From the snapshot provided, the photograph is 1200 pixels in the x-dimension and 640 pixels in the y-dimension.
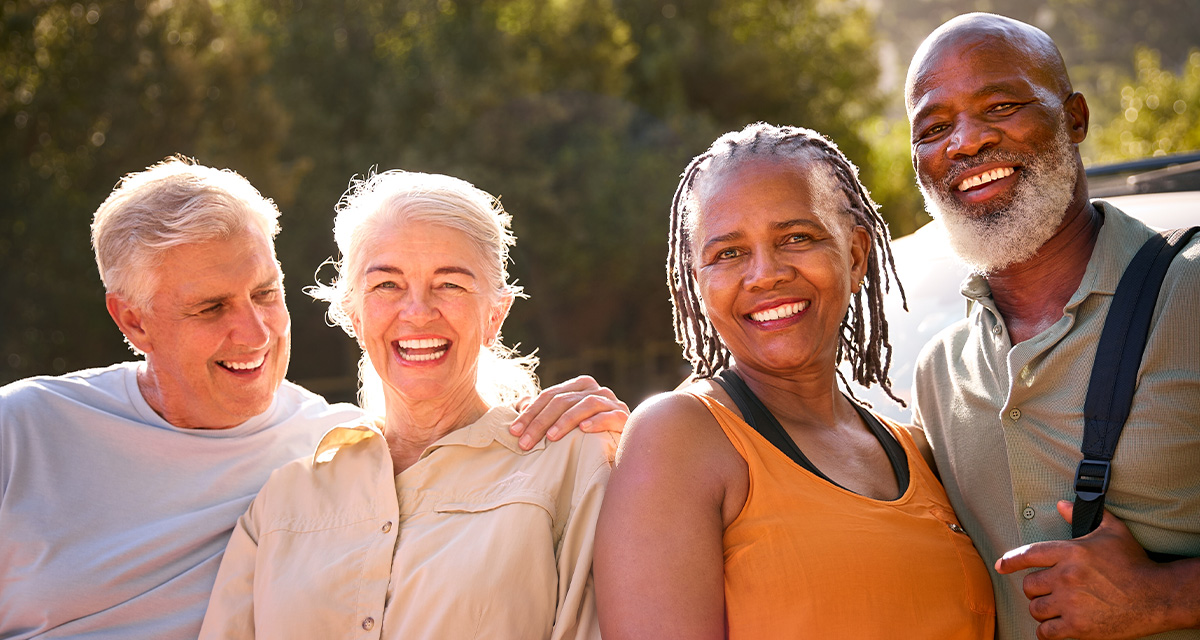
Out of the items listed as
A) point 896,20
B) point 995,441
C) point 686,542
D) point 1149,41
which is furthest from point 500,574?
point 896,20

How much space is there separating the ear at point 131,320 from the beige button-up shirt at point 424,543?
2.27 ft

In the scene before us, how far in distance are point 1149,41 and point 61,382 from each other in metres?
40.9

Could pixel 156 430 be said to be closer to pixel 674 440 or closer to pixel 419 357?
pixel 419 357

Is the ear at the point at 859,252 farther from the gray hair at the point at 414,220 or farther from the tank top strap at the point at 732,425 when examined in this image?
the gray hair at the point at 414,220

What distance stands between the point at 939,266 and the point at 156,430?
2802 mm

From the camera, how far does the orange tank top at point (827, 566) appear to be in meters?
2.09

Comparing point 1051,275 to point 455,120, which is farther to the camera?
point 455,120

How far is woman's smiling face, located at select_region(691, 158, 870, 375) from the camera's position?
2.36m

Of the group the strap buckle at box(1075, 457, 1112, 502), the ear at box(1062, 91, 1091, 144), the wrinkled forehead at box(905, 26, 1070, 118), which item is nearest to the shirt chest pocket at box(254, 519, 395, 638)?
the strap buckle at box(1075, 457, 1112, 502)

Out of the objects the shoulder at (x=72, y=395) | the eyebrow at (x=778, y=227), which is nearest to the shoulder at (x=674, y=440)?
the eyebrow at (x=778, y=227)

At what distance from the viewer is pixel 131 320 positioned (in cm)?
319

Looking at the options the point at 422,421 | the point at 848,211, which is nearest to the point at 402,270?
the point at 422,421

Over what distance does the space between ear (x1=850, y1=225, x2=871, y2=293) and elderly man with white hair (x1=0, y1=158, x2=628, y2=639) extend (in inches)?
27.8

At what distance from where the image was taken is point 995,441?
97.3 inches
